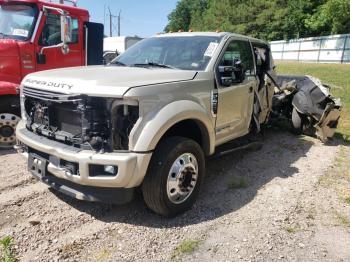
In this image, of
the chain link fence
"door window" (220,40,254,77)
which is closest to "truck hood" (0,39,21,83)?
"door window" (220,40,254,77)

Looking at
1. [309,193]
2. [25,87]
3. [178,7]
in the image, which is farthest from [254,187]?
[178,7]

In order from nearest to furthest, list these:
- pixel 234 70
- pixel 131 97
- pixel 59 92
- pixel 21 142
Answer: pixel 131 97, pixel 59 92, pixel 21 142, pixel 234 70

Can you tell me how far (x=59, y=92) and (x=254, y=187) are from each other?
275cm

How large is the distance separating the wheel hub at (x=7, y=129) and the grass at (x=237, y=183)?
364 cm

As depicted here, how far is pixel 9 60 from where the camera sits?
6441 mm

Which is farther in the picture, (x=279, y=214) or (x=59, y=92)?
(x=279, y=214)

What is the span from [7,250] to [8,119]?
332 cm

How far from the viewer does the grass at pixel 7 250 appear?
3148 mm

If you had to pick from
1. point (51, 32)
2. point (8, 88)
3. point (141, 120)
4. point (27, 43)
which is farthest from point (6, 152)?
point (141, 120)

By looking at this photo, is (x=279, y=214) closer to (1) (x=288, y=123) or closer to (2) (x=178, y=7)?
(1) (x=288, y=123)

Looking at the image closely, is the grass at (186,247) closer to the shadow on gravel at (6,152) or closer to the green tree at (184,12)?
the shadow on gravel at (6,152)

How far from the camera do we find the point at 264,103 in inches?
255

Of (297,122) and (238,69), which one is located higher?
(238,69)

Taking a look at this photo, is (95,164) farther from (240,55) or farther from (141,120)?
(240,55)
